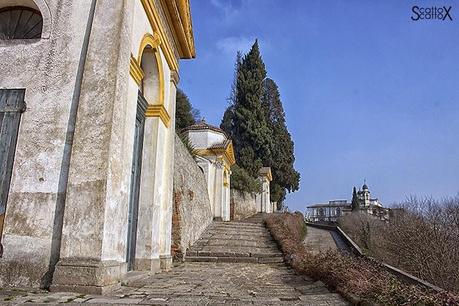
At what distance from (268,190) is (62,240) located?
29.3m

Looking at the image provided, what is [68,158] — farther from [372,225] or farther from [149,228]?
[372,225]

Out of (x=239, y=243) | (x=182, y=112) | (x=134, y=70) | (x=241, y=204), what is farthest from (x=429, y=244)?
(x=182, y=112)

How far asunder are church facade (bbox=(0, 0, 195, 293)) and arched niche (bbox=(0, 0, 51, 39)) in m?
0.02

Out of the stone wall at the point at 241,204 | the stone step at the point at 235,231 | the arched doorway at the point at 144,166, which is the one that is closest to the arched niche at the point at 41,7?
the arched doorway at the point at 144,166

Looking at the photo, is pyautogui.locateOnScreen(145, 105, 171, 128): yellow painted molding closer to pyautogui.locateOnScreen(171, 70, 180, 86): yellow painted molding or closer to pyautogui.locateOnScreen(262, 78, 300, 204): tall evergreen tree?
pyautogui.locateOnScreen(171, 70, 180, 86): yellow painted molding

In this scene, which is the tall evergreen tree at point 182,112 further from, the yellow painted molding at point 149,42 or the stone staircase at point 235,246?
the yellow painted molding at point 149,42

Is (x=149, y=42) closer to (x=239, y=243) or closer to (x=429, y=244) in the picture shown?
(x=239, y=243)

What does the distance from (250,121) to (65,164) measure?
92.2 ft

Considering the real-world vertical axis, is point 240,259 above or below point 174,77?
below

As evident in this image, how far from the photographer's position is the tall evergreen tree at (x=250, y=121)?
105 ft

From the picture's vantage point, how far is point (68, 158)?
5328 mm

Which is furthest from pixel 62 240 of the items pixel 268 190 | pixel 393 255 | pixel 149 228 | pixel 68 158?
pixel 268 190

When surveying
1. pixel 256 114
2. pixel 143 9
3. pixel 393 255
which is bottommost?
pixel 393 255

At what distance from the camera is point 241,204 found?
26.4 metres
